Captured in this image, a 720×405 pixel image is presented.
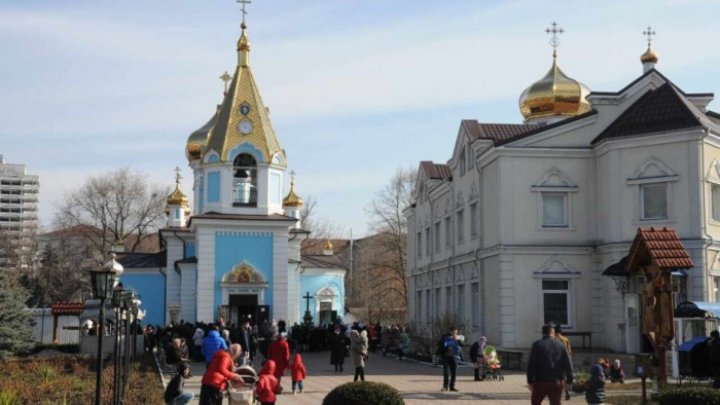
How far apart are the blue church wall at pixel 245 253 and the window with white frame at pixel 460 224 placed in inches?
391

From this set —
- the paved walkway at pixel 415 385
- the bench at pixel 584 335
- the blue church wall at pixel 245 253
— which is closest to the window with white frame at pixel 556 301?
the bench at pixel 584 335

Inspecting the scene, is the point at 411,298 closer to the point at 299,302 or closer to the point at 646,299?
the point at 299,302

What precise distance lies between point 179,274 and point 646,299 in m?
33.5

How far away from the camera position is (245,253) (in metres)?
41.9

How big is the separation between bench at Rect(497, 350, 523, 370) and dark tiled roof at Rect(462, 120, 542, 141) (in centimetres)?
927

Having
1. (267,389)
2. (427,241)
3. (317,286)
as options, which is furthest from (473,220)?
(267,389)

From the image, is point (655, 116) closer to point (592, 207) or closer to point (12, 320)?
point (592, 207)

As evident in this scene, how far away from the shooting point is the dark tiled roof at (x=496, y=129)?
3422 centimetres

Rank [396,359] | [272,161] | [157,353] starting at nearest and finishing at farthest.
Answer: [157,353], [396,359], [272,161]

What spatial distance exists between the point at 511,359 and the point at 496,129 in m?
12.0

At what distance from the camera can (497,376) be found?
24.1 metres

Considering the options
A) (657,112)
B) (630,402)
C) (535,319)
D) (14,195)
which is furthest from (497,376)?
(14,195)

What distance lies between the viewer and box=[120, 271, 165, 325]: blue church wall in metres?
48.5

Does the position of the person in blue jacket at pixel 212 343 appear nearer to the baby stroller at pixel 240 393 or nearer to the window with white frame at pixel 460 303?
the baby stroller at pixel 240 393
